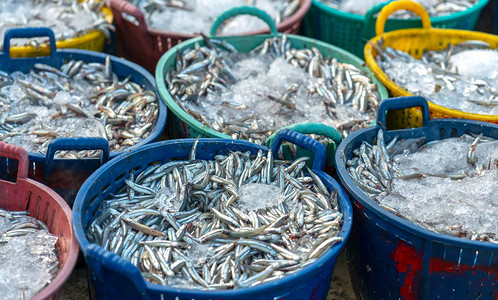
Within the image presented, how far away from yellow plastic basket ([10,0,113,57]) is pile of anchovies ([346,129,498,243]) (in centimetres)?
279

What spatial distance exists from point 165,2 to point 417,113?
9.88 feet

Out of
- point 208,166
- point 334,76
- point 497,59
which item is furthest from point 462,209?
point 497,59

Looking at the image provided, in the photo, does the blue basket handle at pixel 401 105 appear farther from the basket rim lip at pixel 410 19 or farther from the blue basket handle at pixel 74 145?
the blue basket handle at pixel 74 145

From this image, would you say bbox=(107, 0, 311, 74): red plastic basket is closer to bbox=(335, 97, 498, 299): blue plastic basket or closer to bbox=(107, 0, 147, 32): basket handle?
bbox=(107, 0, 147, 32): basket handle

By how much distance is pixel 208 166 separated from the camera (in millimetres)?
3590

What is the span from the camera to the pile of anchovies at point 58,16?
523 cm

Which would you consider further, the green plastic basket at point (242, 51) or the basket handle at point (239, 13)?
the basket handle at point (239, 13)

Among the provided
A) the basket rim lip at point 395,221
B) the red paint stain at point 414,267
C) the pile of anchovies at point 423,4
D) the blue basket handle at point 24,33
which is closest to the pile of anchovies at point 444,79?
the pile of anchovies at point 423,4

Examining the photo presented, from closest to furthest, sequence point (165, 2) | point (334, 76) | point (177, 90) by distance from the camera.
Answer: point (177, 90) < point (334, 76) < point (165, 2)

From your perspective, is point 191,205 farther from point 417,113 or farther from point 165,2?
point 165,2

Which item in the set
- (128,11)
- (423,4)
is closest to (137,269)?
(128,11)

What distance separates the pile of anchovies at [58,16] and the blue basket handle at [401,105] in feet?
9.15

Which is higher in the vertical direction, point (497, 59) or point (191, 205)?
point (497, 59)

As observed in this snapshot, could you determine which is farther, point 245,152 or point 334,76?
point 334,76
